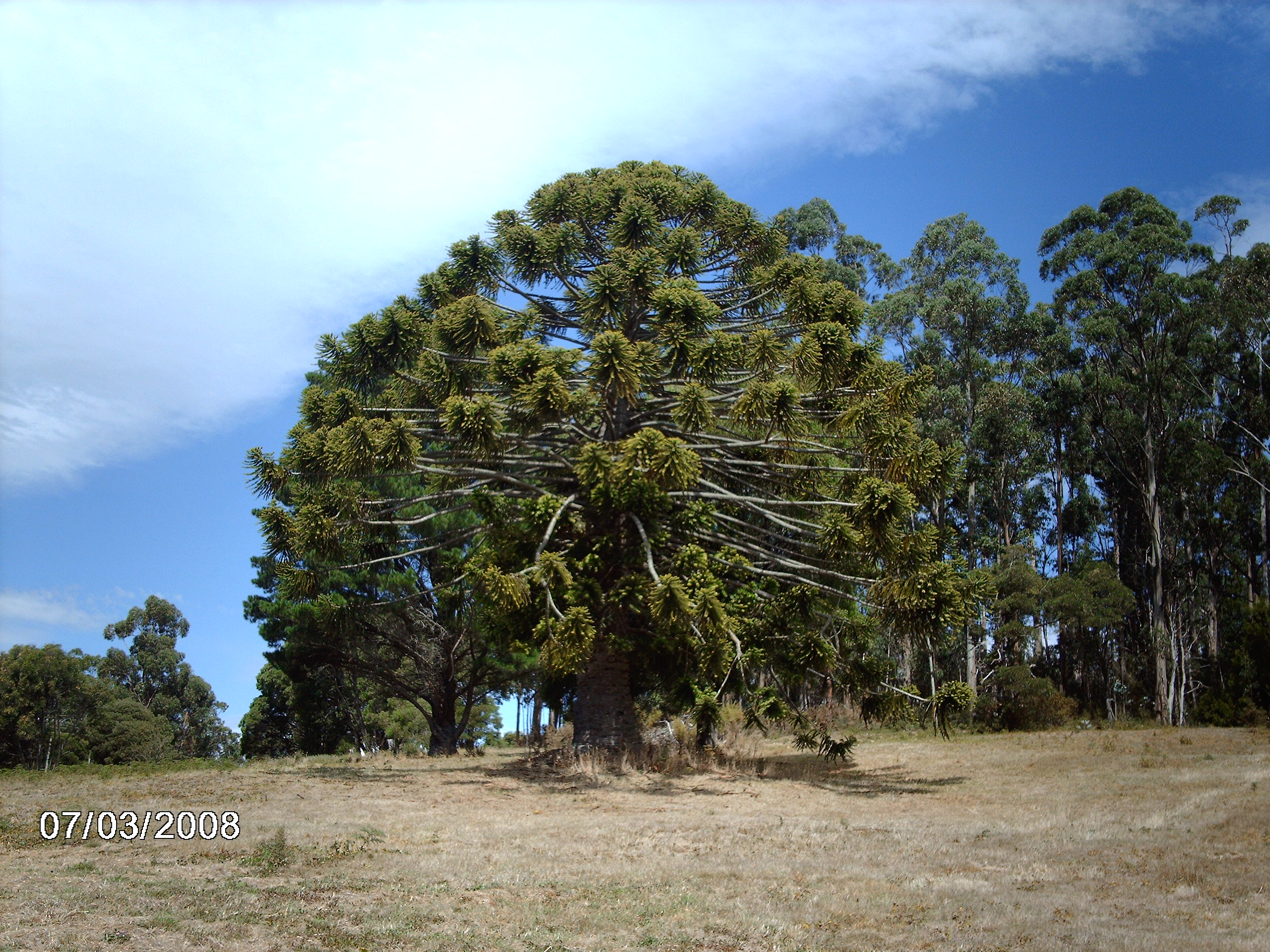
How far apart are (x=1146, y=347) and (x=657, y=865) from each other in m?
35.1

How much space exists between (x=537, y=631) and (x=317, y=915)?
797 centimetres

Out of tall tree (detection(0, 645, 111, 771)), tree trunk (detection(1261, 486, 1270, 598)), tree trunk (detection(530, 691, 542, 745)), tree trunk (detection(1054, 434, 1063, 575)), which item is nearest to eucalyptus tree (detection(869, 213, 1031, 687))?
tree trunk (detection(1054, 434, 1063, 575))

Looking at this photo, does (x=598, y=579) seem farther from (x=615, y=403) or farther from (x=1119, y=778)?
(x=1119, y=778)

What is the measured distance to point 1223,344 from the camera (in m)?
37.8

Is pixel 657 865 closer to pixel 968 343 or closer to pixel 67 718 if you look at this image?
pixel 968 343

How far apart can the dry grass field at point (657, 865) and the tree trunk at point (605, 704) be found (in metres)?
1.22

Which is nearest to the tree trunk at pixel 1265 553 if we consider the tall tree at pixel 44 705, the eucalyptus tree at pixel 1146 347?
the eucalyptus tree at pixel 1146 347

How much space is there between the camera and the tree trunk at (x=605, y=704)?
16953mm

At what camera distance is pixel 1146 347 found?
122 feet

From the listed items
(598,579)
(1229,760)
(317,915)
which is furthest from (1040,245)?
(317,915)

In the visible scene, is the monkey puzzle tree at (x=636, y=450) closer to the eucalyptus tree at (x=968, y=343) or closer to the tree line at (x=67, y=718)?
the eucalyptus tree at (x=968, y=343)

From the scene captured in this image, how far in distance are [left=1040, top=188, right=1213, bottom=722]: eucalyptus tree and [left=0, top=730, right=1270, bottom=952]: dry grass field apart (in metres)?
23.0

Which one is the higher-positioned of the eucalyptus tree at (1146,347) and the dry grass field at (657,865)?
the eucalyptus tree at (1146,347)

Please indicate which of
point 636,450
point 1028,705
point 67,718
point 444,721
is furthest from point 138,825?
point 67,718
